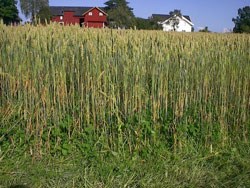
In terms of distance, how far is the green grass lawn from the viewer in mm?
3398

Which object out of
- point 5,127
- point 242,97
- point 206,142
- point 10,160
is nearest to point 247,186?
point 206,142

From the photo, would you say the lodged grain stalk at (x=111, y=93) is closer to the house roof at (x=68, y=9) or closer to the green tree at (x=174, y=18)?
the green tree at (x=174, y=18)

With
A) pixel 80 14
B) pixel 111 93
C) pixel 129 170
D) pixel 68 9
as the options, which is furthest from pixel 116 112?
pixel 68 9

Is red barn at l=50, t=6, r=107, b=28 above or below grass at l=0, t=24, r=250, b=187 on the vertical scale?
above

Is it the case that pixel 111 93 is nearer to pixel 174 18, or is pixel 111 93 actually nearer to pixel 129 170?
pixel 129 170

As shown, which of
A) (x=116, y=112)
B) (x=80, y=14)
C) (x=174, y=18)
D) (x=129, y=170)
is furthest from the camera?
(x=174, y=18)

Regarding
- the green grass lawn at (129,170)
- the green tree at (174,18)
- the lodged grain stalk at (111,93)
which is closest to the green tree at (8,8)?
the green tree at (174,18)

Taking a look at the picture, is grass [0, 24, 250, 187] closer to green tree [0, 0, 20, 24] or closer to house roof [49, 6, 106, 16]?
green tree [0, 0, 20, 24]

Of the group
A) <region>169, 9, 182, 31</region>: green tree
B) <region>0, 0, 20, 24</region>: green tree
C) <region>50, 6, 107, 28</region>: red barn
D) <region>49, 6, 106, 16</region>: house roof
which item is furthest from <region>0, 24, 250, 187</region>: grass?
<region>49, 6, 106, 16</region>: house roof

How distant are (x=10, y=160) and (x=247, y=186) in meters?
2.63

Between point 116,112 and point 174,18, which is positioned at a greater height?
point 174,18

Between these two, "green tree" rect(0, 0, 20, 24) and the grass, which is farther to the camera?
"green tree" rect(0, 0, 20, 24)

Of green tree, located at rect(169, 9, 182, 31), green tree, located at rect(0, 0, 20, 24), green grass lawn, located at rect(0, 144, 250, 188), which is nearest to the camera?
green grass lawn, located at rect(0, 144, 250, 188)

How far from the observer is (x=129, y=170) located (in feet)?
11.9
